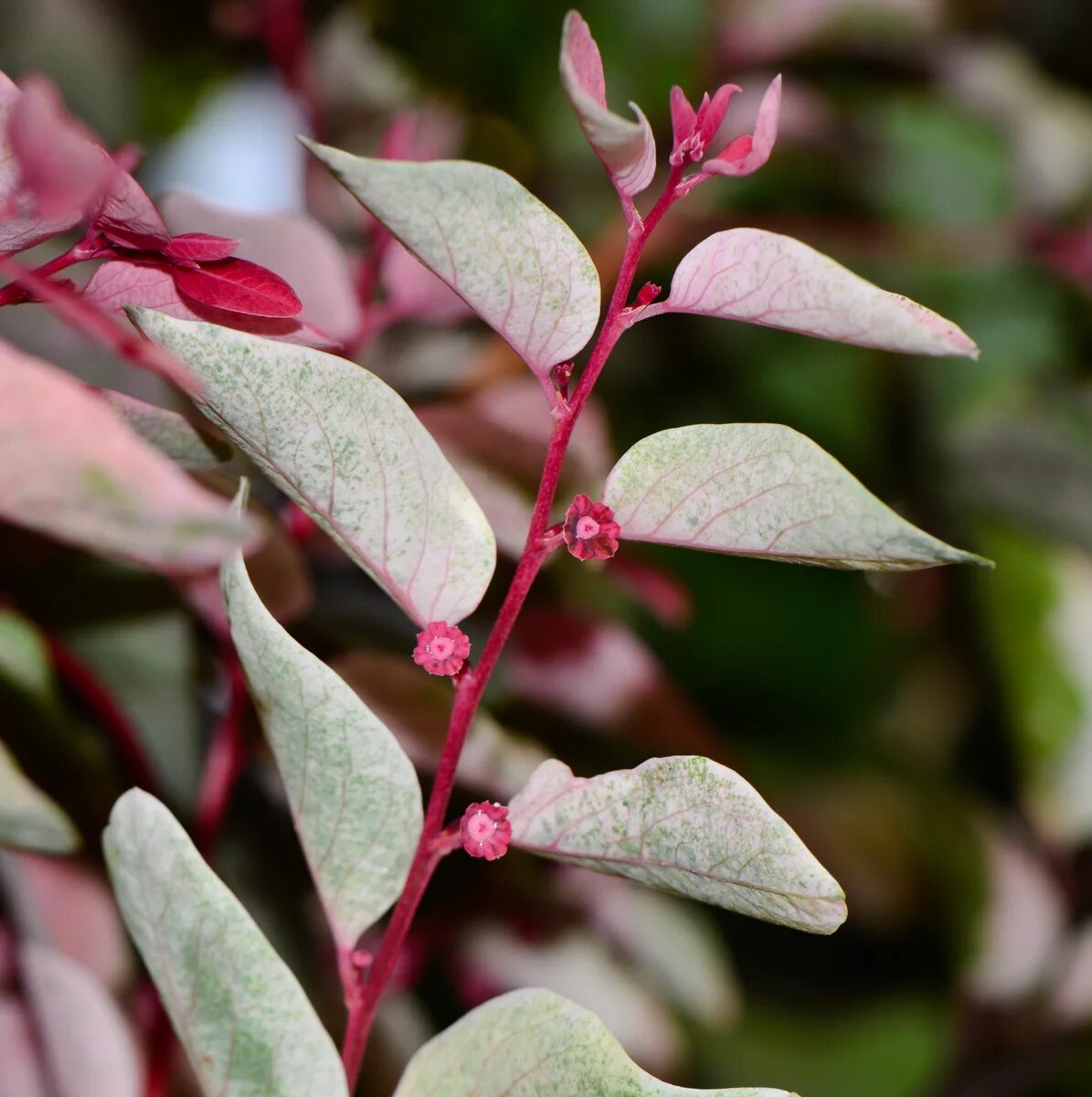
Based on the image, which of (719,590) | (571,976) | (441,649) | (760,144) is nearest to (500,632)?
(441,649)

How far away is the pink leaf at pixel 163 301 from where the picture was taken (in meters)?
0.24

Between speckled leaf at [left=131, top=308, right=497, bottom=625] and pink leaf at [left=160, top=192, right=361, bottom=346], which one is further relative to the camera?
pink leaf at [left=160, top=192, right=361, bottom=346]

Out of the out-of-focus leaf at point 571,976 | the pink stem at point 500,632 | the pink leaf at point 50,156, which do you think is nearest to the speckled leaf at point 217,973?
the pink stem at point 500,632

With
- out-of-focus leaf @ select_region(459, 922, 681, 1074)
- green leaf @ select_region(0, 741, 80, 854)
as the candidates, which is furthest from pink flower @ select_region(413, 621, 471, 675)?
out-of-focus leaf @ select_region(459, 922, 681, 1074)

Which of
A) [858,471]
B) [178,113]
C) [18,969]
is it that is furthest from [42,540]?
[858,471]

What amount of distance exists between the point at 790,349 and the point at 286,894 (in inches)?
24.7

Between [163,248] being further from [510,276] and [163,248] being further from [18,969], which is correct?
[18,969]

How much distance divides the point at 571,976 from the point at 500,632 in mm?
361

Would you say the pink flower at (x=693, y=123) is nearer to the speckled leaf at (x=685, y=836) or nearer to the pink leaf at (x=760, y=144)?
the pink leaf at (x=760, y=144)

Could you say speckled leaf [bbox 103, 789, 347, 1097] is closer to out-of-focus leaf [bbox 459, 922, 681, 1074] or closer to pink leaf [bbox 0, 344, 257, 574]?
pink leaf [bbox 0, 344, 257, 574]

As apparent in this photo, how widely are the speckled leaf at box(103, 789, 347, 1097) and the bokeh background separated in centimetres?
10

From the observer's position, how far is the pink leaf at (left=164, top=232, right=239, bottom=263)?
23 cm

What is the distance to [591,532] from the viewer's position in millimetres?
237

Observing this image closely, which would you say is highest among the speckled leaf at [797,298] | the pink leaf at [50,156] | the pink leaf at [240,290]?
the pink leaf at [50,156]
